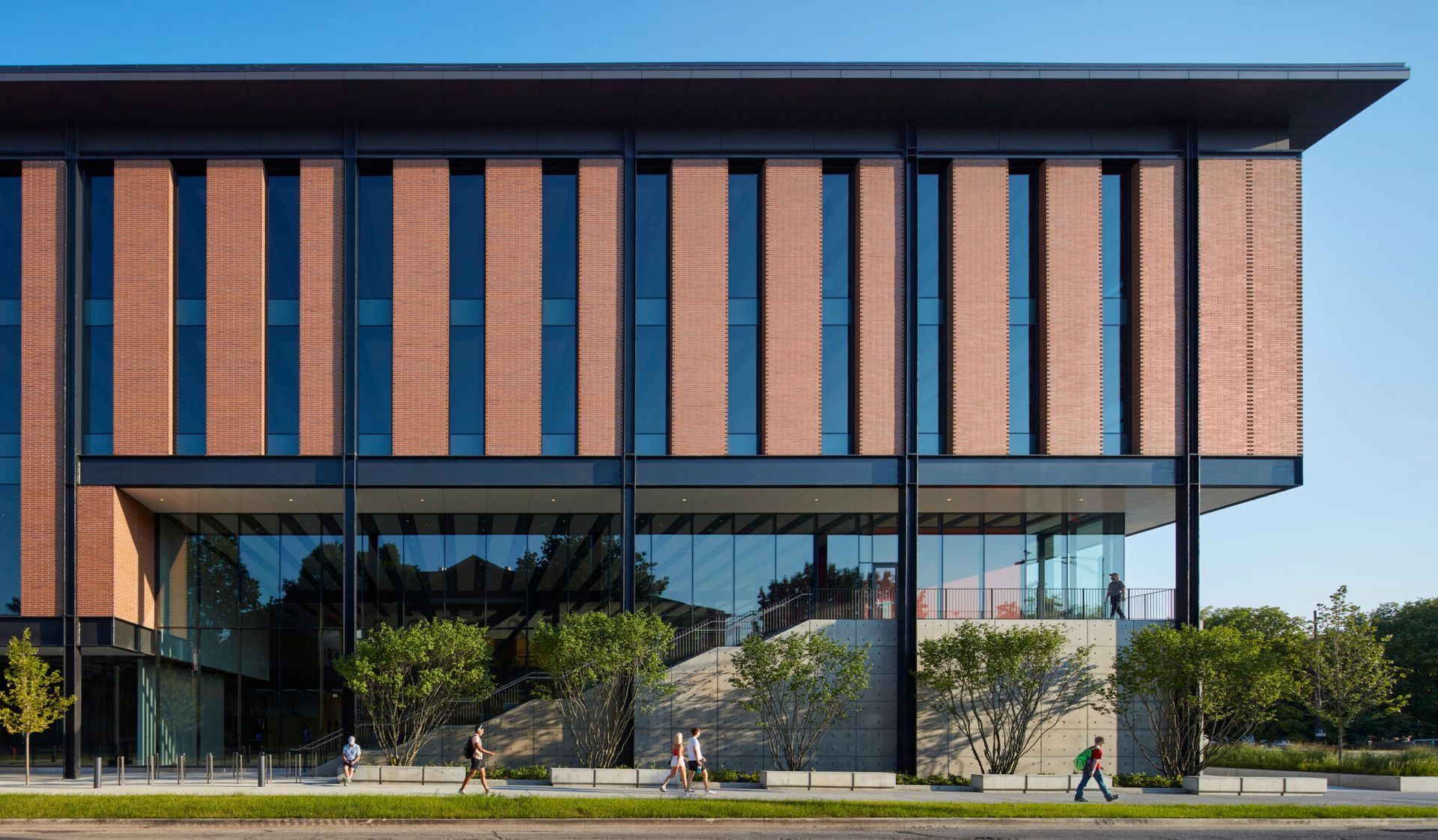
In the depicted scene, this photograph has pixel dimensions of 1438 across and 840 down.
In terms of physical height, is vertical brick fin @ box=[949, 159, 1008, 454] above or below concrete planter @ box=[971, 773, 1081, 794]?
above

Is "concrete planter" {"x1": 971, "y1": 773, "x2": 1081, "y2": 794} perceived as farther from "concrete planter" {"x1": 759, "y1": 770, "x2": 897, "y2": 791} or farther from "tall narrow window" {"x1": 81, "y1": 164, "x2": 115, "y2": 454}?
"tall narrow window" {"x1": 81, "y1": 164, "x2": 115, "y2": 454}

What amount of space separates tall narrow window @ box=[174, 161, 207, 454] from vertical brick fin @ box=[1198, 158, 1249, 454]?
91.4 feet

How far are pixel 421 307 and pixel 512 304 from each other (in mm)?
2529

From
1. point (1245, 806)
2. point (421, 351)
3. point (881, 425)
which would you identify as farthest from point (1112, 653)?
point (421, 351)

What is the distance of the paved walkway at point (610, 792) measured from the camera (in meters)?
24.8

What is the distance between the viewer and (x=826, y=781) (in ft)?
89.5

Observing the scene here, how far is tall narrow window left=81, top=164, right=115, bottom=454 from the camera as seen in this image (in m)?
30.6

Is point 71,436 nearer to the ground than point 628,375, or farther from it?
nearer to the ground

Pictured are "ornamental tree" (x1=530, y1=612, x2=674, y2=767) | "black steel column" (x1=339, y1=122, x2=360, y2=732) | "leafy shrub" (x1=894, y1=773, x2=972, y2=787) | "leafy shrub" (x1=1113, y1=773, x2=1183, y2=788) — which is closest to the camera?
"ornamental tree" (x1=530, y1=612, x2=674, y2=767)

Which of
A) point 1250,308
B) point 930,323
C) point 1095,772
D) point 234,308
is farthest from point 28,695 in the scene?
point 1250,308

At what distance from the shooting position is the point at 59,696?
98.4ft

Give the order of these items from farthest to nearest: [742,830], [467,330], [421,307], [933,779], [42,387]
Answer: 1. [467,330]
2. [421,307]
3. [42,387]
4. [933,779]
5. [742,830]

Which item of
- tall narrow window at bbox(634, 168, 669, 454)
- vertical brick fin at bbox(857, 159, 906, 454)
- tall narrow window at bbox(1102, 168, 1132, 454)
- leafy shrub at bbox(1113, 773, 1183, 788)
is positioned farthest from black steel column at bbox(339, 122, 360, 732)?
tall narrow window at bbox(1102, 168, 1132, 454)

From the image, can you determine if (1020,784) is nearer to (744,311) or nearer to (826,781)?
(826,781)
